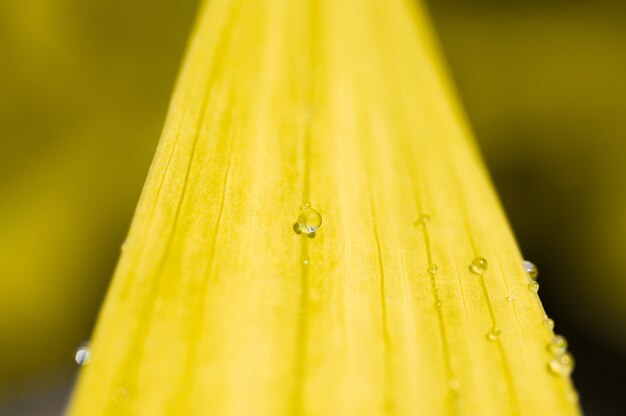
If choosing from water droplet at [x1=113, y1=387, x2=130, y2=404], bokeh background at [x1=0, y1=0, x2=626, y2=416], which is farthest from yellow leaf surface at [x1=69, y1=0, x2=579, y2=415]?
bokeh background at [x1=0, y1=0, x2=626, y2=416]

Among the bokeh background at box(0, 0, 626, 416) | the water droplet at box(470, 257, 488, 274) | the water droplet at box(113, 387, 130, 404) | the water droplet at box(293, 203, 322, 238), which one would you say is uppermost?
the bokeh background at box(0, 0, 626, 416)

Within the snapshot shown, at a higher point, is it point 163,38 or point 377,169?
point 163,38

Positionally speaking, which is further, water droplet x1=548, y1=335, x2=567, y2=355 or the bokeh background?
the bokeh background

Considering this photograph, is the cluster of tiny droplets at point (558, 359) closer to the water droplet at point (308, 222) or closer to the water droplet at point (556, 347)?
the water droplet at point (556, 347)

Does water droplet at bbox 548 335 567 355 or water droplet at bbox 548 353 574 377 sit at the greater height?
water droplet at bbox 548 335 567 355

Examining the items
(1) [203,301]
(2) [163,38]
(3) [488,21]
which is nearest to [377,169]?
(1) [203,301]

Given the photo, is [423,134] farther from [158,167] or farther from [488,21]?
[488,21]

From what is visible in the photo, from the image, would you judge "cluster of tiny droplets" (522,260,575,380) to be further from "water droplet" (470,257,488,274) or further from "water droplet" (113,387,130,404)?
"water droplet" (113,387,130,404)
